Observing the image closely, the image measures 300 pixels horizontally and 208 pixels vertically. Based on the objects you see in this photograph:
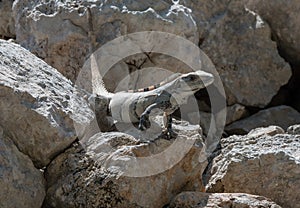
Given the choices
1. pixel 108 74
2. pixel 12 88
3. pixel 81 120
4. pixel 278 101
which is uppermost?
pixel 12 88

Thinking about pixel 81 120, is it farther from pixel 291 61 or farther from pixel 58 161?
Result: pixel 291 61

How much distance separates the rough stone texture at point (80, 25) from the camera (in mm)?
7355

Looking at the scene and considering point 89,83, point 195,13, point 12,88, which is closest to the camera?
point 12,88

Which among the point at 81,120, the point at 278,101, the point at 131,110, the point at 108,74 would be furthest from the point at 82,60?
the point at 278,101

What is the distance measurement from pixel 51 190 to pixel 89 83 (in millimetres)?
1889

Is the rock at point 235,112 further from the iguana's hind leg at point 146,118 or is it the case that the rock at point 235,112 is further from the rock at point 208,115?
the iguana's hind leg at point 146,118

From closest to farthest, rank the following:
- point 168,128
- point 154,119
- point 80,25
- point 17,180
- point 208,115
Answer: point 17,180 < point 168,128 < point 154,119 < point 80,25 < point 208,115

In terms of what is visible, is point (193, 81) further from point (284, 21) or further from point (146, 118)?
point (284, 21)

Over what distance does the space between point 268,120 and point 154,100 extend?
2660mm

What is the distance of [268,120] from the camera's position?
8367 millimetres

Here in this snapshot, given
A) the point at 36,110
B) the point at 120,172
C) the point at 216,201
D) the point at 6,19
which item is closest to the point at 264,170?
the point at 216,201

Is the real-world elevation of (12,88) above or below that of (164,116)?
above

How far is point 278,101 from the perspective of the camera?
30.1ft

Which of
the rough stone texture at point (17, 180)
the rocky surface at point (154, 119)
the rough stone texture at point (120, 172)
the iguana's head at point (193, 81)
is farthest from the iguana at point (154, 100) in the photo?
the rough stone texture at point (17, 180)
